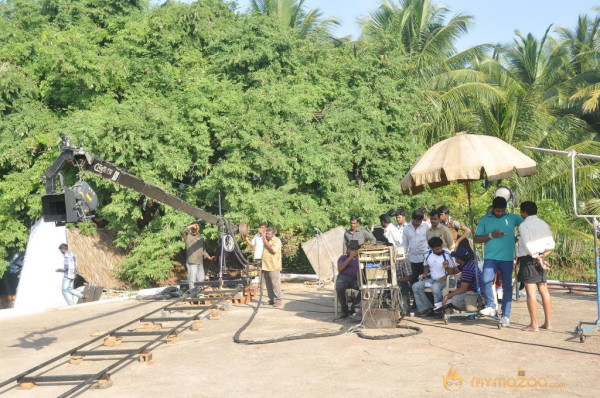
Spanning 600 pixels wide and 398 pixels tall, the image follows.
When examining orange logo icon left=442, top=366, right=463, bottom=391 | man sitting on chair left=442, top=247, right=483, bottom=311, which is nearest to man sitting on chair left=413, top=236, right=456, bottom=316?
man sitting on chair left=442, top=247, right=483, bottom=311

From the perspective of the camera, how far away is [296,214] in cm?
1872

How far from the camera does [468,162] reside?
9.44 metres

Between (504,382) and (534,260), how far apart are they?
2.87 meters

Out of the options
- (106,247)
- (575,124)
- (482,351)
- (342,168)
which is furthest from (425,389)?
(575,124)

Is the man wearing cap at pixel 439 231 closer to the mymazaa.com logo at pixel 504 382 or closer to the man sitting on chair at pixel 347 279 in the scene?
the man sitting on chair at pixel 347 279

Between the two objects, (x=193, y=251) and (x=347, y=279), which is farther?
(x=193, y=251)

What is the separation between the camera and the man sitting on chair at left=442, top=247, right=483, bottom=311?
968 centimetres

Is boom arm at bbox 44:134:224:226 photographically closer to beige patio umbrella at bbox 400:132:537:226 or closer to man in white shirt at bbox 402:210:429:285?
man in white shirt at bbox 402:210:429:285

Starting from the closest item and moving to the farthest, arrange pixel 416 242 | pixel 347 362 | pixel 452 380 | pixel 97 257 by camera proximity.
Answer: pixel 452 380
pixel 347 362
pixel 416 242
pixel 97 257

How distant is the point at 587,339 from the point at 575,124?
2000 cm

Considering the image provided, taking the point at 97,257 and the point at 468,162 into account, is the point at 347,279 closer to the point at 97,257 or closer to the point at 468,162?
the point at 468,162

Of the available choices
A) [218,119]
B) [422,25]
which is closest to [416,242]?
[218,119]

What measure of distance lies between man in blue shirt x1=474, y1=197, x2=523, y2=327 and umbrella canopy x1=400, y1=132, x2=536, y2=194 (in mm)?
566

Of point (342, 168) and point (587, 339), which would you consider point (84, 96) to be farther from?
point (587, 339)
